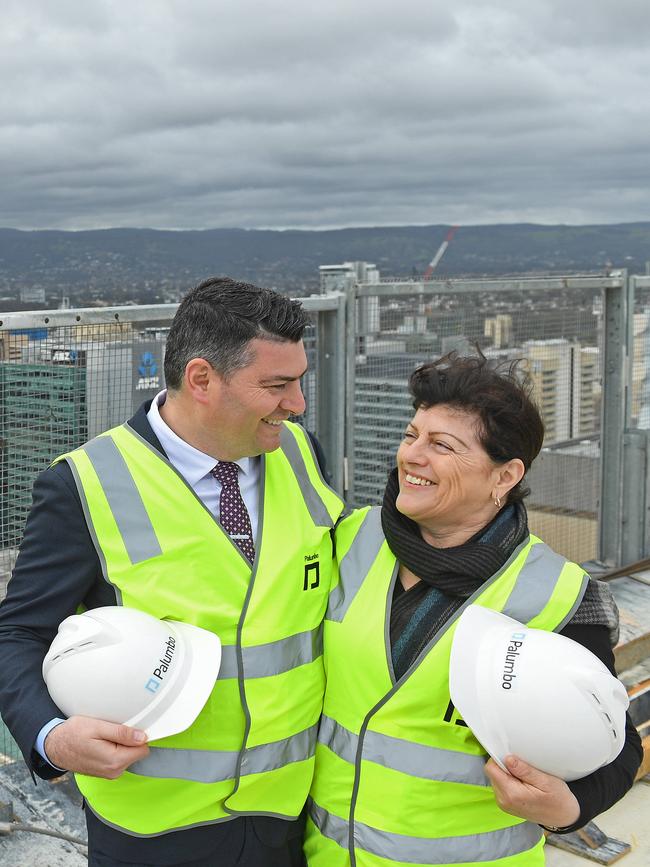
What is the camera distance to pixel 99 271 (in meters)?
5.81

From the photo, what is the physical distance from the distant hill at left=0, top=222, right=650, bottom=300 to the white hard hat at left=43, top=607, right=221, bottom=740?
1.26 metres

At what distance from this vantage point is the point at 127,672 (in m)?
2.20

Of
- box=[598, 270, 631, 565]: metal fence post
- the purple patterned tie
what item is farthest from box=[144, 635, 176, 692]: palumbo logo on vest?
box=[598, 270, 631, 565]: metal fence post

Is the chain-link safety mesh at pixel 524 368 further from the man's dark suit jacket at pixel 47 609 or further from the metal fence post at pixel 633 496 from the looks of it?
the man's dark suit jacket at pixel 47 609

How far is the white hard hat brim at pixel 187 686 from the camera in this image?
7.43 feet

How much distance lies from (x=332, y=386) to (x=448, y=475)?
2.73m

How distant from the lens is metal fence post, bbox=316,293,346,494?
17.1 ft

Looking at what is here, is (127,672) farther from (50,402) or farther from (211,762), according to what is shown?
(50,402)

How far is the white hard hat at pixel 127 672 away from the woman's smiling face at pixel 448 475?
2.52 ft

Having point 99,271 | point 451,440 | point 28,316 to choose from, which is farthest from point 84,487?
point 99,271

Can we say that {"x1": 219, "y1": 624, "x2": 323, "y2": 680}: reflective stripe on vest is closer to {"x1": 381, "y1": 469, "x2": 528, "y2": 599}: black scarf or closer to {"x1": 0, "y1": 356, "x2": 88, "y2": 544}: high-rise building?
{"x1": 381, "y1": 469, "x2": 528, "y2": 599}: black scarf

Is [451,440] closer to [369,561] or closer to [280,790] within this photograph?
[369,561]

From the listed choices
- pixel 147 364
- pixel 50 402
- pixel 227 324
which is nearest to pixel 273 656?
pixel 227 324

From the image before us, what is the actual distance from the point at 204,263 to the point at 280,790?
210 inches
